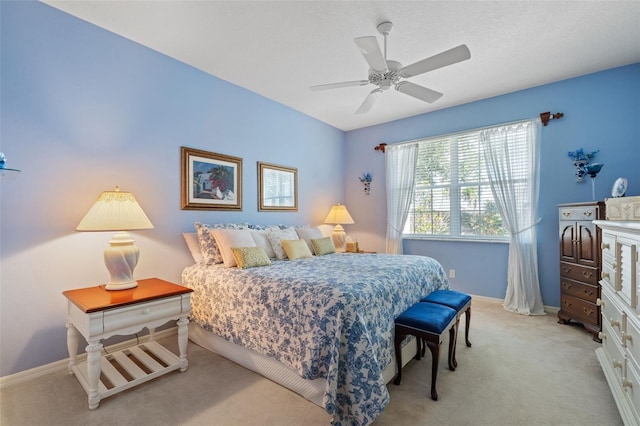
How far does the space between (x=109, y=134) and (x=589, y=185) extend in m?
5.07

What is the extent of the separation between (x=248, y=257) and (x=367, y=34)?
7.46ft

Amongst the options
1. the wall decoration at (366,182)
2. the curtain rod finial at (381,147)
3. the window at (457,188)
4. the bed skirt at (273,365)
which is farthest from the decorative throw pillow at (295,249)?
the curtain rod finial at (381,147)

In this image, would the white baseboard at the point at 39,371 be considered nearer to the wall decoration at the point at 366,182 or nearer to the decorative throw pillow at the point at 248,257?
the decorative throw pillow at the point at 248,257

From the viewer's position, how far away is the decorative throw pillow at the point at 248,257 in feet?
8.51

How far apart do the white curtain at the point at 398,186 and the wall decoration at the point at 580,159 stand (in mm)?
1914

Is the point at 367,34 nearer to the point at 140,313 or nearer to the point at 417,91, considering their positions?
the point at 417,91

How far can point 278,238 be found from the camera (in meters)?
3.28

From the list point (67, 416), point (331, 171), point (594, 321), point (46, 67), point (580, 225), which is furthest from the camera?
point (331, 171)

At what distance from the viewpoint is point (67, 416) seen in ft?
5.64

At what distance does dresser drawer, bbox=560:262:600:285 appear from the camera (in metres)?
2.80

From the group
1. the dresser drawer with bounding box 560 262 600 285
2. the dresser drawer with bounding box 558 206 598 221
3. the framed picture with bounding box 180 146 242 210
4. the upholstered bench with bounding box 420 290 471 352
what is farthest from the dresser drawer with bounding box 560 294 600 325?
the framed picture with bounding box 180 146 242 210

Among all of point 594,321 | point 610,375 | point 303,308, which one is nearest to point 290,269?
point 303,308

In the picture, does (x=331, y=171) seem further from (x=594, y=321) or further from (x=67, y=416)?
(x=67, y=416)

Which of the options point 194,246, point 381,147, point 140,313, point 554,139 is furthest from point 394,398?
point 381,147
